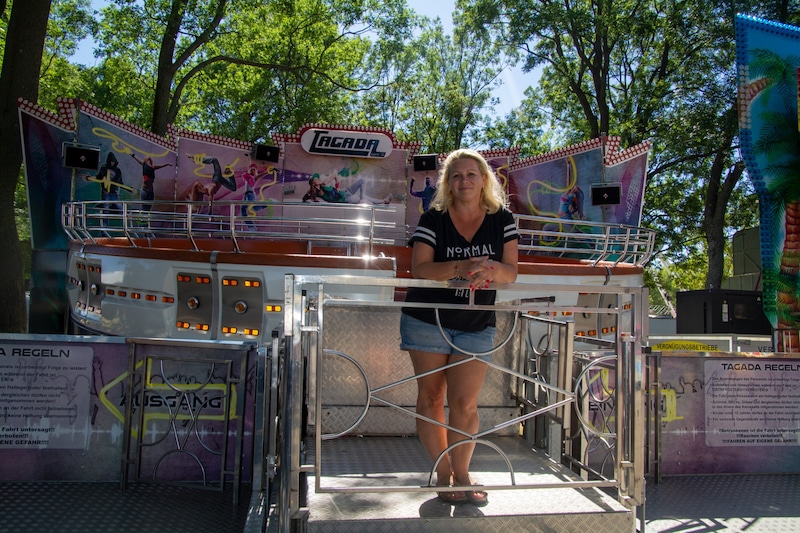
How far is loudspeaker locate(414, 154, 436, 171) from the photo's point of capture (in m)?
11.6

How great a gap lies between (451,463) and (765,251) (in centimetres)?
653

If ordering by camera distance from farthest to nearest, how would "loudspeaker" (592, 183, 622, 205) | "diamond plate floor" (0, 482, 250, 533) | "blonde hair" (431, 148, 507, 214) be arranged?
"loudspeaker" (592, 183, 622, 205), "diamond plate floor" (0, 482, 250, 533), "blonde hair" (431, 148, 507, 214)

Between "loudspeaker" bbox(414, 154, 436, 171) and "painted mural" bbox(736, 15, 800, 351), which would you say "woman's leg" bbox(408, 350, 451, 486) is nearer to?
"painted mural" bbox(736, 15, 800, 351)

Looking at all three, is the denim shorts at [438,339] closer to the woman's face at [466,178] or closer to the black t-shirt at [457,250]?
the black t-shirt at [457,250]

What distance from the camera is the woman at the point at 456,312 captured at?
3375 millimetres

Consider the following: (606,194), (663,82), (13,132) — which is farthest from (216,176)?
(663,82)

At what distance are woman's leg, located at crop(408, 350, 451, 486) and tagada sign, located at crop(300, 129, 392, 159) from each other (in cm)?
825

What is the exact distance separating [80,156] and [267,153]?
10.0ft

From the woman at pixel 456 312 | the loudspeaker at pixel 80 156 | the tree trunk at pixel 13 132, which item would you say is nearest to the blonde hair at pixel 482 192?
the woman at pixel 456 312

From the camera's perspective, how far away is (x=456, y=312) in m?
3.39

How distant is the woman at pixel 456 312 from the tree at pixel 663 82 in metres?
18.2

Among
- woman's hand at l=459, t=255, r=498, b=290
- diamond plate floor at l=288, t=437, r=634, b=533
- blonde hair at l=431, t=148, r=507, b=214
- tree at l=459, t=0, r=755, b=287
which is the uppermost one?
tree at l=459, t=0, r=755, b=287

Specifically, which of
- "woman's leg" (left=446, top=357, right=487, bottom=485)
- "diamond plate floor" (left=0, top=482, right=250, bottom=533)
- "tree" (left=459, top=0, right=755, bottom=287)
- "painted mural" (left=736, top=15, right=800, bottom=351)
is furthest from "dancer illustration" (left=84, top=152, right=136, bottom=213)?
"tree" (left=459, top=0, right=755, bottom=287)

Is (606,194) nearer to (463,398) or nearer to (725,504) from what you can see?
(725,504)
